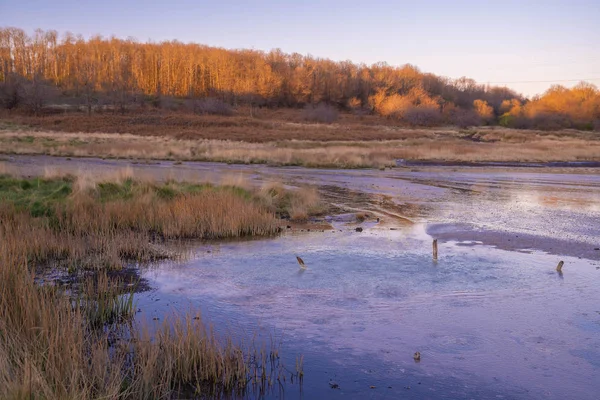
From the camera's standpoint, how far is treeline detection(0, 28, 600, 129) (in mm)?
92125

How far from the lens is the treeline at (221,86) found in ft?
302

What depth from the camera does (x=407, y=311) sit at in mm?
7363

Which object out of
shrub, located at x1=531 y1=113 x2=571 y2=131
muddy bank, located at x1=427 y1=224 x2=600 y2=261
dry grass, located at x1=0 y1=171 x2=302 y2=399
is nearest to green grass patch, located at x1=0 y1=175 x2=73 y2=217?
dry grass, located at x1=0 y1=171 x2=302 y2=399

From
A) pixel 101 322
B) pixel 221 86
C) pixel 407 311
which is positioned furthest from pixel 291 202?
pixel 221 86

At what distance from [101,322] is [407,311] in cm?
402

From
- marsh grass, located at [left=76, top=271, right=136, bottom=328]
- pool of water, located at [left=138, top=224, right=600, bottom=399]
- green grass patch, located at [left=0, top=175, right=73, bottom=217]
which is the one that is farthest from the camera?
green grass patch, located at [left=0, top=175, right=73, bottom=217]

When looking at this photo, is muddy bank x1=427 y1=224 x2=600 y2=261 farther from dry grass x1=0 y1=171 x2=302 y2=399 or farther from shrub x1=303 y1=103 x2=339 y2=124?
shrub x1=303 y1=103 x2=339 y2=124

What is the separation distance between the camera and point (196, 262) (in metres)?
9.80

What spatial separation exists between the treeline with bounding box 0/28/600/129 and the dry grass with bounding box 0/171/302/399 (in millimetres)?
72734

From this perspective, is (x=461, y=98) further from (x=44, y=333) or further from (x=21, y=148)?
(x=44, y=333)

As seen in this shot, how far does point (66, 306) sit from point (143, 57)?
4830 inches

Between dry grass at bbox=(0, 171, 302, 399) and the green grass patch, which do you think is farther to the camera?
the green grass patch

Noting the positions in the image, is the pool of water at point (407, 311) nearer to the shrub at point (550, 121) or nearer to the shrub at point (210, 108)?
the shrub at point (210, 108)

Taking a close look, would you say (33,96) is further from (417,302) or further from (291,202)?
(417,302)
